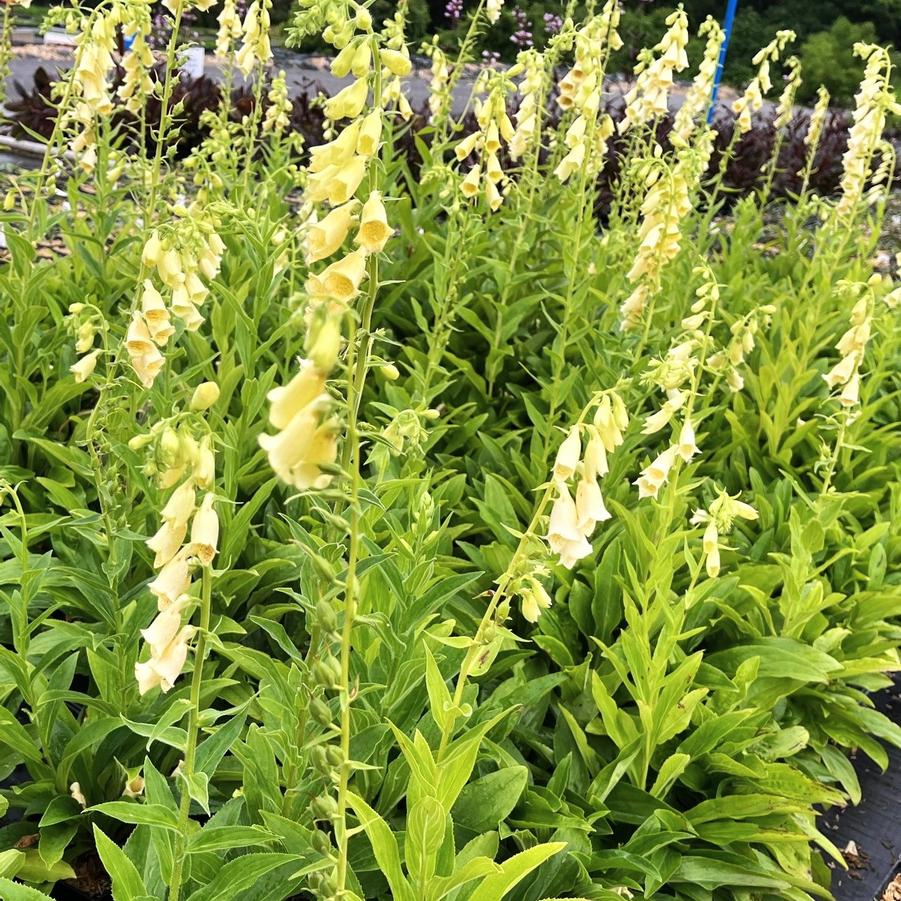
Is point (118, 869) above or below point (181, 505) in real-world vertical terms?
below

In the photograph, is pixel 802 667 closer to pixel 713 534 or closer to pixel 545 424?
pixel 713 534

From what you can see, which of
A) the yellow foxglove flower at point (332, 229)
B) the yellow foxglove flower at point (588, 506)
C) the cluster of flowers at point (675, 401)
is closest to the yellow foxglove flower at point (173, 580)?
the yellow foxglove flower at point (332, 229)

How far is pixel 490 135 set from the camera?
3527mm

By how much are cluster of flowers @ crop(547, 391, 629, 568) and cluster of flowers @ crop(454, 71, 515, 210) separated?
1.38 m

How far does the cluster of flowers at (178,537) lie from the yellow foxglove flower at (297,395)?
29cm

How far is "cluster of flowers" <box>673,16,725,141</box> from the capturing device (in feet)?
15.3

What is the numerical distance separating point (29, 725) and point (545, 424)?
205cm

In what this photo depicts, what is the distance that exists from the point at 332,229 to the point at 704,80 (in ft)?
13.2

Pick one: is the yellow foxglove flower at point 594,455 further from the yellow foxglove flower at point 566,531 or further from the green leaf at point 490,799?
the green leaf at point 490,799

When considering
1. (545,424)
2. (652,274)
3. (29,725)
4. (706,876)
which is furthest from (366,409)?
(706,876)

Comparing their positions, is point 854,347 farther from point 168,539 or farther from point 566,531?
point 168,539

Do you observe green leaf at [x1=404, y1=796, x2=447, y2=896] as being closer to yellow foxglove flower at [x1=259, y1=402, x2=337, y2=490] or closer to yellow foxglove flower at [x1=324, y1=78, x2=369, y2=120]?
yellow foxglove flower at [x1=259, y1=402, x2=337, y2=490]

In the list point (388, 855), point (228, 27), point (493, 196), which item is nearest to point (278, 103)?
point (228, 27)

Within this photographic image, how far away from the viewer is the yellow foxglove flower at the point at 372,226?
1.42 m
